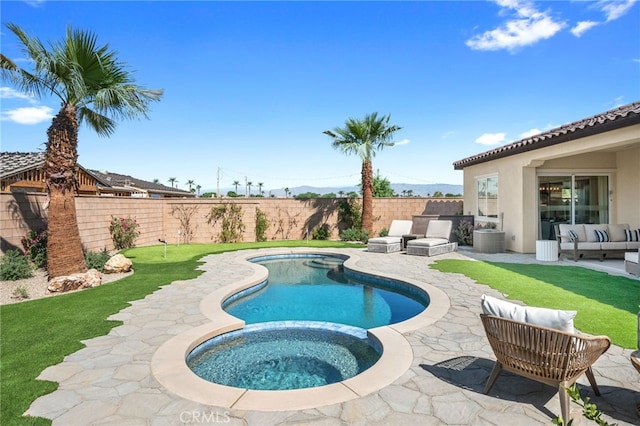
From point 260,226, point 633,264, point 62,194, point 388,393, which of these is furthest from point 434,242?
point 62,194

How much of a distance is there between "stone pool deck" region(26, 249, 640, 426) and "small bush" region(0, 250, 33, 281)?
523 cm

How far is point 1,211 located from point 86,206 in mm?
3578

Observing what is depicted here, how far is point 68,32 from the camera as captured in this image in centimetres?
813

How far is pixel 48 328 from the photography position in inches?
225

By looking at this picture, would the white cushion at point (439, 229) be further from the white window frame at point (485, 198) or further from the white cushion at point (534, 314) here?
the white cushion at point (534, 314)

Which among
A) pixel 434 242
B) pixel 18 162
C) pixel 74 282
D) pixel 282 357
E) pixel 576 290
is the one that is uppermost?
pixel 18 162

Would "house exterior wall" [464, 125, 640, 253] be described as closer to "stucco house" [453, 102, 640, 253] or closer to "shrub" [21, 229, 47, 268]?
"stucco house" [453, 102, 640, 253]

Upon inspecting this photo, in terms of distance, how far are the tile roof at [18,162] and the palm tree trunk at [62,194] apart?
6791mm

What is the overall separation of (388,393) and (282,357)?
2.11 meters

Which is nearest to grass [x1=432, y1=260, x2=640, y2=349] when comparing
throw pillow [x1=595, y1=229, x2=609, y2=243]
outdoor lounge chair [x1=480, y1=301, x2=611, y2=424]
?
throw pillow [x1=595, y1=229, x2=609, y2=243]

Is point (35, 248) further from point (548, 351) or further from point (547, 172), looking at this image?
point (547, 172)

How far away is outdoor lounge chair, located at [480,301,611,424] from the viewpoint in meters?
3.12

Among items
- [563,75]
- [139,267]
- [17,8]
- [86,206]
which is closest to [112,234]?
[86,206]

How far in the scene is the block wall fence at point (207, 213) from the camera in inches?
536
